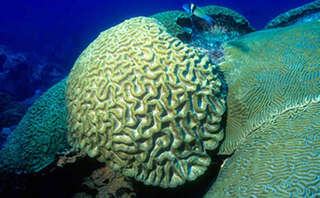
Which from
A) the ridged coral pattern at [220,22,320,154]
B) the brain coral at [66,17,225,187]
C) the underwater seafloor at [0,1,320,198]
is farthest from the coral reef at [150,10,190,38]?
the brain coral at [66,17,225,187]

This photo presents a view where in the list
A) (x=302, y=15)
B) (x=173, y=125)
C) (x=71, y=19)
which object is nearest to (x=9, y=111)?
(x=173, y=125)

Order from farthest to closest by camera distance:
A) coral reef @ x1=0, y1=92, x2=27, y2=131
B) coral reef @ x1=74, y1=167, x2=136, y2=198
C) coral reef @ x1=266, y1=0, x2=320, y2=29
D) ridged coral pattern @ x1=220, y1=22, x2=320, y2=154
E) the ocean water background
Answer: the ocean water background → coral reef @ x1=0, y1=92, x2=27, y2=131 → coral reef @ x1=266, y1=0, x2=320, y2=29 → coral reef @ x1=74, y1=167, x2=136, y2=198 → ridged coral pattern @ x1=220, y1=22, x2=320, y2=154

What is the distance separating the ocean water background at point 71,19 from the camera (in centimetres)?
2659

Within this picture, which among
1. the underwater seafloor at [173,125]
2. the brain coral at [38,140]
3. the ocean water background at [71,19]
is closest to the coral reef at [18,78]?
the ocean water background at [71,19]

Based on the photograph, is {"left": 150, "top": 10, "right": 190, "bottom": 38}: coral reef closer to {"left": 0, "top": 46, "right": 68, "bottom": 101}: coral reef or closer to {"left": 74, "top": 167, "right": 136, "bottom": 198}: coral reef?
{"left": 74, "top": 167, "right": 136, "bottom": 198}: coral reef

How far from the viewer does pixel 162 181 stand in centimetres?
229

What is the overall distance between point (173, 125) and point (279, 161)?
128cm

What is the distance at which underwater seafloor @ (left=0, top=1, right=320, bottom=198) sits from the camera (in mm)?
2244

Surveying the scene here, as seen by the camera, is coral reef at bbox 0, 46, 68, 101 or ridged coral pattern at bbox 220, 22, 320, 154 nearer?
ridged coral pattern at bbox 220, 22, 320, 154

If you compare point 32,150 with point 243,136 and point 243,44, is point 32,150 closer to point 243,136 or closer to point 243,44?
→ point 243,136

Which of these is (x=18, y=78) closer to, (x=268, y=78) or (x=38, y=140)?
(x=38, y=140)

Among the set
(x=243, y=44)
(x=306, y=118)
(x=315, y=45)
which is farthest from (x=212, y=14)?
(x=306, y=118)

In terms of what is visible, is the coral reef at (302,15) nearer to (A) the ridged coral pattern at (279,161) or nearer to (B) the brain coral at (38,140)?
(A) the ridged coral pattern at (279,161)

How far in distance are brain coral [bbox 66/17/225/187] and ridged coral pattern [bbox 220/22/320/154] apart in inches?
12.8
